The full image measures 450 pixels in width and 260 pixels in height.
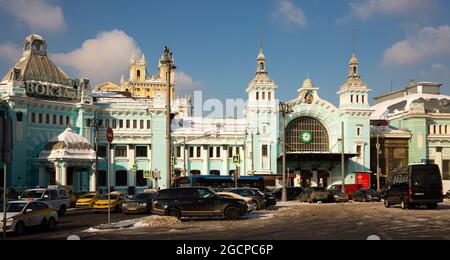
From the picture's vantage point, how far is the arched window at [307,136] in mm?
80938

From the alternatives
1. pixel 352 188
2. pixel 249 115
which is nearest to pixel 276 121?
pixel 249 115

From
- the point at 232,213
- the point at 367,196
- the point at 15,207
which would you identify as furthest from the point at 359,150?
the point at 15,207

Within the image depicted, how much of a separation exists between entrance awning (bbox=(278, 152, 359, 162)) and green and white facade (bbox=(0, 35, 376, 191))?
0.14 metres

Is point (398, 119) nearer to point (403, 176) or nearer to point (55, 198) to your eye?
point (403, 176)

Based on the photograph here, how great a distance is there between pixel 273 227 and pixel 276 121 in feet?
185

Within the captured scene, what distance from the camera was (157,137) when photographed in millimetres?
76750

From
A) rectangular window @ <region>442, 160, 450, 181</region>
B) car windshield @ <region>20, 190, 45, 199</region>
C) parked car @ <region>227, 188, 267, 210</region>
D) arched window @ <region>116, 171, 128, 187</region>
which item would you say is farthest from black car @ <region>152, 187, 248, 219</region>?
rectangular window @ <region>442, 160, 450, 181</region>

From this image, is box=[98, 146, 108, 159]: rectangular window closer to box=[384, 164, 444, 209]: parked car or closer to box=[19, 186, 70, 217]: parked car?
box=[19, 186, 70, 217]: parked car

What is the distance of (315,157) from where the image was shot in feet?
259

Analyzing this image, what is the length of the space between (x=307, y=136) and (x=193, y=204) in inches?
2207

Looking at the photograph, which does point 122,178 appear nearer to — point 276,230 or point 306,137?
point 306,137

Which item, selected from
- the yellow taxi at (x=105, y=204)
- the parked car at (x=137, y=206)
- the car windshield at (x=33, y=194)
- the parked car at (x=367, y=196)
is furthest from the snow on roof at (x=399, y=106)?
the car windshield at (x=33, y=194)

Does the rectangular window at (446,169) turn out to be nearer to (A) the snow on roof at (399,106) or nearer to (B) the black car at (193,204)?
(A) the snow on roof at (399,106)

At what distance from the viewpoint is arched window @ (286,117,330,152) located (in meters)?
80.9
